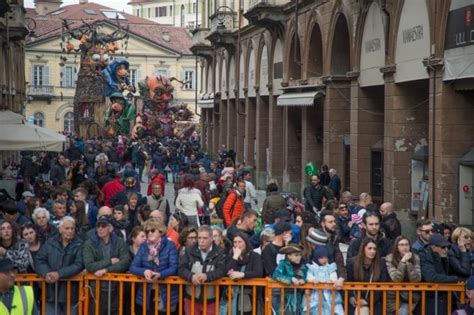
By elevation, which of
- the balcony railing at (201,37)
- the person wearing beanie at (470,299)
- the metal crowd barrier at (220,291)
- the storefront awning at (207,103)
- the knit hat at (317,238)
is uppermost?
the balcony railing at (201,37)

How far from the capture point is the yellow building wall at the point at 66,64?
102 metres

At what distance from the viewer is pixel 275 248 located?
38.2ft

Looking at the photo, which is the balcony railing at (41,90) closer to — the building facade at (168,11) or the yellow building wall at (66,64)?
the yellow building wall at (66,64)

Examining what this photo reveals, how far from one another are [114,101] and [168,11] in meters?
66.7

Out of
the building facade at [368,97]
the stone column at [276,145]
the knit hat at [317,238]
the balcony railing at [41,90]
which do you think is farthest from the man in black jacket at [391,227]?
the balcony railing at [41,90]

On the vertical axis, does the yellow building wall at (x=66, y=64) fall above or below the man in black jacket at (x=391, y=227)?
above

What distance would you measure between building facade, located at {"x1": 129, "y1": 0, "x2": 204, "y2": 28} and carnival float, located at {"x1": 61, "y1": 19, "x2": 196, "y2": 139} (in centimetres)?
5316

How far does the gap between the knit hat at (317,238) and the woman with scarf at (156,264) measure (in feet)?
4.75

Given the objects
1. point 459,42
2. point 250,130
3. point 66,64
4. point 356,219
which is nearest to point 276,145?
point 250,130

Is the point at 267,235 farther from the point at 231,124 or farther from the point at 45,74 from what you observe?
the point at 45,74

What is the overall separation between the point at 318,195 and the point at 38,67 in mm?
84472

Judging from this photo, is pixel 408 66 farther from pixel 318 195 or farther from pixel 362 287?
pixel 362 287

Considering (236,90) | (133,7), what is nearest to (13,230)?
(236,90)

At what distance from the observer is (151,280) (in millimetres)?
11180
